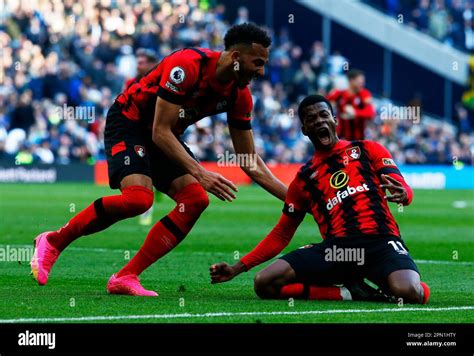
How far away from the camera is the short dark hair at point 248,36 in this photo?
28.2 feet

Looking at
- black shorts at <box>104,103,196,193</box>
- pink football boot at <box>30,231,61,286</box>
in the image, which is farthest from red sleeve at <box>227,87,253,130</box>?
pink football boot at <box>30,231,61,286</box>

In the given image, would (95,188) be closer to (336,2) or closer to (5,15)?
(5,15)

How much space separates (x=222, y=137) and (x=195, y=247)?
19.3 metres

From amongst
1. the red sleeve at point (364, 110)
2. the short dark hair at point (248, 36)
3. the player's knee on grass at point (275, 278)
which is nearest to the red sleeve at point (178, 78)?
the short dark hair at point (248, 36)

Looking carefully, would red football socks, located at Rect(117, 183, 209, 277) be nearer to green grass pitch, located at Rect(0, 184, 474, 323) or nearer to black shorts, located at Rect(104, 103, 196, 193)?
black shorts, located at Rect(104, 103, 196, 193)

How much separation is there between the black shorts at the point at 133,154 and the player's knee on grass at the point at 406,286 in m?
1.85

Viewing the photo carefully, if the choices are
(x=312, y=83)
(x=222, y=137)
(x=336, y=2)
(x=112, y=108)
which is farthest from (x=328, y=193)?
(x=336, y=2)

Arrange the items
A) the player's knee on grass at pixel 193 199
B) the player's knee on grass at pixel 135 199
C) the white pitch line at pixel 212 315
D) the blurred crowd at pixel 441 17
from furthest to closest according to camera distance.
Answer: the blurred crowd at pixel 441 17, the player's knee on grass at pixel 193 199, the player's knee on grass at pixel 135 199, the white pitch line at pixel 212 315

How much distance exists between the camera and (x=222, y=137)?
111 feet

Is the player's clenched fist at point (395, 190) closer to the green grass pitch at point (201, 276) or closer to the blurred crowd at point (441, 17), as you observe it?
the green grass pitch at point (201, 276)

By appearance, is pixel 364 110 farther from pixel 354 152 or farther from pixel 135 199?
pixel 135 199

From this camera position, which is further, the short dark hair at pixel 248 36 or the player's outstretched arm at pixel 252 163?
the player's outstretched arm at pixel 252 163

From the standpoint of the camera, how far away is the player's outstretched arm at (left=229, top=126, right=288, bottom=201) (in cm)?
955

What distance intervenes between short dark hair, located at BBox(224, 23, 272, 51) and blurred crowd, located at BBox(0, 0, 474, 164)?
69.7 ft
